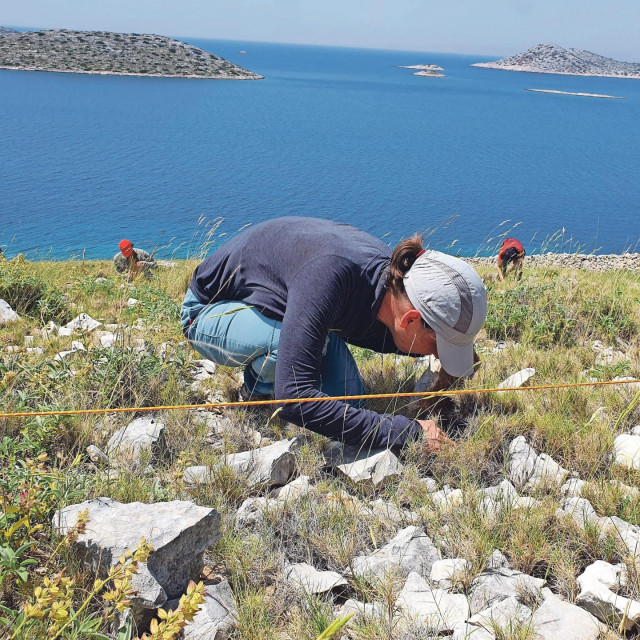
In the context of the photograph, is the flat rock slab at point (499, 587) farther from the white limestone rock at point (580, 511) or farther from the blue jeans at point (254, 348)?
the blue jeans at point (254, 348)

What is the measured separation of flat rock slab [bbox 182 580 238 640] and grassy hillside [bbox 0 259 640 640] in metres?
0.04

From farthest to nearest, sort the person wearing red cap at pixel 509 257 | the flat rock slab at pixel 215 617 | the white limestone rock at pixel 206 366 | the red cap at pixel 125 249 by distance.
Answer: the red cap at pixel 125 249
the person wearing red cap at pixel 509 257
the white limestone rock at pixel 206 366
the flat rock slab at pixel 215 617

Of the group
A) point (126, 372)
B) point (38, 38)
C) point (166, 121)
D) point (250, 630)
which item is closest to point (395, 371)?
point (126, 372)

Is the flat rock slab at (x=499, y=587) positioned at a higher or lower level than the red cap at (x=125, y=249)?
higher

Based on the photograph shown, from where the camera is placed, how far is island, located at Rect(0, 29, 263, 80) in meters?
64.5

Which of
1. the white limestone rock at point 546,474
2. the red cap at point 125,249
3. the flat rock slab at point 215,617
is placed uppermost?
the white limestone rock at point 546,474

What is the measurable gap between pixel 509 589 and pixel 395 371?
1.88m

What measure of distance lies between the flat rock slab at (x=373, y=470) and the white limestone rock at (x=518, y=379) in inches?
45.7

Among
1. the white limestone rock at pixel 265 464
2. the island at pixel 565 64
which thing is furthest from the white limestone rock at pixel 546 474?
the island at pixel 565 64

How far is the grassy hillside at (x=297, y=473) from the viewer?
204 centimetres

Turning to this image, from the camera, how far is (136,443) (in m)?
2.90

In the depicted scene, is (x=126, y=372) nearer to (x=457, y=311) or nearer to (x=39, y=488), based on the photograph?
(x=39, y=488)

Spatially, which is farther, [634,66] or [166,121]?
[634,66]

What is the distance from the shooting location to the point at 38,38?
234 ft
